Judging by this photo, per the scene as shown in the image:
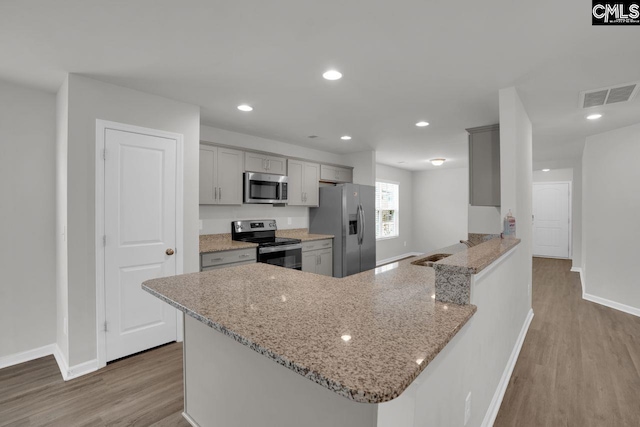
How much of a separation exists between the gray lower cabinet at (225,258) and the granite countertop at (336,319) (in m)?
1.58

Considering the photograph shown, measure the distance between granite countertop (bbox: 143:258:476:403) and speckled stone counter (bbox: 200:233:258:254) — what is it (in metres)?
1.63

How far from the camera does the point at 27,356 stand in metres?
2.69

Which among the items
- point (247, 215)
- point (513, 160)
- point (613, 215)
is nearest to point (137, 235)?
point (247, 215)

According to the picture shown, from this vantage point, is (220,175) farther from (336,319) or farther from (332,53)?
(336,319)

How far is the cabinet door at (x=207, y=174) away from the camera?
3611 millimetres

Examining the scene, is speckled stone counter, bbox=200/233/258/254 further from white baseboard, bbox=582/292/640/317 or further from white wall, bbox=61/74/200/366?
white baseboard, bbox=582/292/640/317

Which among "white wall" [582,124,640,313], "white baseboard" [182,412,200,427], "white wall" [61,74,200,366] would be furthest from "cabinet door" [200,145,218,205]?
"white wall" [582,124,640,313]

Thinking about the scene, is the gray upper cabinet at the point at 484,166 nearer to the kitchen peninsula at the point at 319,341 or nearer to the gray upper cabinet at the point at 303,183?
the kitchen peninsula at the point at 319,341

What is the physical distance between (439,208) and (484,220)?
4.05m

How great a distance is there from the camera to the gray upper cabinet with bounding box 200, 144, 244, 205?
3.63 metres

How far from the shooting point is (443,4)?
1.55 meters

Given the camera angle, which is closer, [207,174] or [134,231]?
[134,231]

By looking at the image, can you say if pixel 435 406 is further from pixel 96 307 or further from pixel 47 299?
pixel 47 299

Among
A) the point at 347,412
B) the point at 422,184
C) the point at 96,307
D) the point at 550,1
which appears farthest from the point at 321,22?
the point at 422,184
